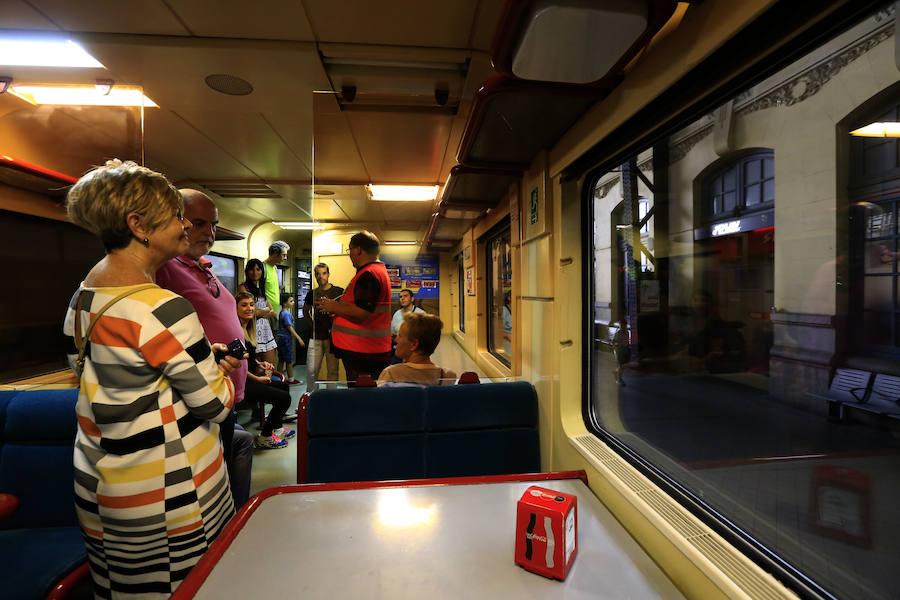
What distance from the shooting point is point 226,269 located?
195 inches

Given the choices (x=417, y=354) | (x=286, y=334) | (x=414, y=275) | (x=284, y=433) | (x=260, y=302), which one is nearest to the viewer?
(x=417, y=354)

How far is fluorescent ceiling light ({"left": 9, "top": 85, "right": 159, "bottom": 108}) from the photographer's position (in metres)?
2.37

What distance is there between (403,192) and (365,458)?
2.96 m

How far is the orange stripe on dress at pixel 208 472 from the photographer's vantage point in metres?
1.10

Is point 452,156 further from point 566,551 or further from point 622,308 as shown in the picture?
point 566,551

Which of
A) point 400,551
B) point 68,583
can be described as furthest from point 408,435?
point 68,583

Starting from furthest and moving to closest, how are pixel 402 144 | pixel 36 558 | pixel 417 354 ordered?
pixel 402 144 → pixel 417 354 → pixel 36 558

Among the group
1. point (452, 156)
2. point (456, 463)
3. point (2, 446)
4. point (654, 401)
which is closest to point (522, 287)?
point (456, 463)

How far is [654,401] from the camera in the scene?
7527 mm

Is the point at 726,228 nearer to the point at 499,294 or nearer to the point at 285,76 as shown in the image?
the point at 499,294

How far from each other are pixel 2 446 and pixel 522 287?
2.75m

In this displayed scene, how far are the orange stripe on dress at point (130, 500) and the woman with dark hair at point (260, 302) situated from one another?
3.53 meters

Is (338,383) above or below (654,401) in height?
above

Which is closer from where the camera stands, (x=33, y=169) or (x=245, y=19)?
(x=245, y=19)
